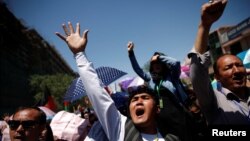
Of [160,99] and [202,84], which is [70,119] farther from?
[202,84]

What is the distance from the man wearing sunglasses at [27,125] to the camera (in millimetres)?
2453

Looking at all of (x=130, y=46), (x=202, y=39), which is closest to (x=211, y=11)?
(x=202, y=39)

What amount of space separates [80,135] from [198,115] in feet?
5.03

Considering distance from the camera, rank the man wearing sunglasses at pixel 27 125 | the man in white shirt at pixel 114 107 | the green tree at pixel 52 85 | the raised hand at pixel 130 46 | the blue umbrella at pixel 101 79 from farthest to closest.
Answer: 1. the green tree at pixel 52 85
2. the blue umbrella at pixel 101 79
3. the raised hand at pixel 130 46
4. the man wearing sunglasses at pixel 27 125
5. the man in white shirt at pixel 114 107

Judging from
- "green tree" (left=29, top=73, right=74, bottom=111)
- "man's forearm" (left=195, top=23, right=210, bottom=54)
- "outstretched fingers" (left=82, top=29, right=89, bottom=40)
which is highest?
"outstretched fingers" (left=82, top=29, right=89, bottom=40)

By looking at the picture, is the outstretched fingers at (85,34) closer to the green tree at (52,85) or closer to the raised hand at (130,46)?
the raised hand at (130,46)

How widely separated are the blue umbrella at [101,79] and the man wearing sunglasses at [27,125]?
117cm

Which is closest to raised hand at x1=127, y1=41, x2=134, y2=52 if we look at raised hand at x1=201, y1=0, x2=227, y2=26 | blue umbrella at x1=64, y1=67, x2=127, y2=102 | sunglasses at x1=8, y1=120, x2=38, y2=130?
blue umbrella at x1=64, y1=67, x2=127, y2=102

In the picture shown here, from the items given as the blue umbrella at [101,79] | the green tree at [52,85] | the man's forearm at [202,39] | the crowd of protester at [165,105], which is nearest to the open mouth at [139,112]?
the crowd of protester at [165,105]

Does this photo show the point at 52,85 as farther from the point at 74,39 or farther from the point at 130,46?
the point at 74,39

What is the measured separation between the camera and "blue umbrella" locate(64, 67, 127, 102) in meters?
3.90

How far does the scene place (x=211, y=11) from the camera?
1886 mm

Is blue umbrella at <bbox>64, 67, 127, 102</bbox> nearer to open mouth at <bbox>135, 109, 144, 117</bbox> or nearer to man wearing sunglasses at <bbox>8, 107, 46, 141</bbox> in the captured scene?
man wearing sunglasses at <bbox>8, 107, 46, 141</bbox>

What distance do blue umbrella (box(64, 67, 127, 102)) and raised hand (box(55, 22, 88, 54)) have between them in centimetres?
156
